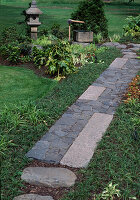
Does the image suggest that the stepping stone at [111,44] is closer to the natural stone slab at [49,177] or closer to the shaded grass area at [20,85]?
the shaded grass area at [20,85]

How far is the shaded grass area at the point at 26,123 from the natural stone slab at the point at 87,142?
19.9 inches

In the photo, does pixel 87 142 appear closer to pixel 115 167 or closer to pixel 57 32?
pixel 115 167

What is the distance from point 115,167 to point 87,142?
67cm

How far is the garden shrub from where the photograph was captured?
408 inches

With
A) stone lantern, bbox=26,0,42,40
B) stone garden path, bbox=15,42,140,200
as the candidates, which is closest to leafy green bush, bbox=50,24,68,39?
stone lantern, bbox=26,0,42,40

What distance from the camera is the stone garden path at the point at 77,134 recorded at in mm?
3328

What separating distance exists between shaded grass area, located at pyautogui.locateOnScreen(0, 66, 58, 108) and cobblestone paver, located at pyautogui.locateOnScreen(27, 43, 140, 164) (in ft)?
3.00

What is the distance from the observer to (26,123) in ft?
14.7

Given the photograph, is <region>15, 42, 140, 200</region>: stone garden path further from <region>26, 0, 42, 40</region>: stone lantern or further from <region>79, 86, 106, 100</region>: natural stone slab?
<region>26, 0, 42, 40</region>: stone lantern

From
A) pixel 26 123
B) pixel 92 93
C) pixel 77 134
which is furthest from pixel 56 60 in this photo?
pixel 77 134

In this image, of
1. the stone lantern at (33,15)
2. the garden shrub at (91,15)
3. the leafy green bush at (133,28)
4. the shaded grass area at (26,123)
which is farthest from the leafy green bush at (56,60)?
the leafy green bush at (133,28)

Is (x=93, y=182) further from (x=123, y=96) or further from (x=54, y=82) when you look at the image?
(x=54, y=82)

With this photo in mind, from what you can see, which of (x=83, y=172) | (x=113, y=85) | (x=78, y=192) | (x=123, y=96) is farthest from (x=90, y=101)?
(x=78, y=192)

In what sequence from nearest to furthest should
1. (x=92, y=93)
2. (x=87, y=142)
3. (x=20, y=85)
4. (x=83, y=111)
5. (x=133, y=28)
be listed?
(x=87, y=142), (x=83, y=111), (x=92, y=93), (x=20, y=85), (x=133, y=28)
